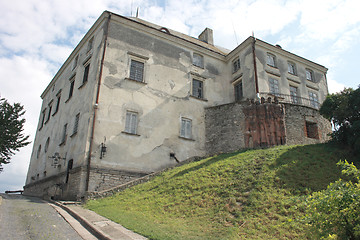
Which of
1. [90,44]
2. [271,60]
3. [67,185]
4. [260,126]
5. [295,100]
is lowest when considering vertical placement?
[67,185]

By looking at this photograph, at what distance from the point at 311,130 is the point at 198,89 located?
9.22m

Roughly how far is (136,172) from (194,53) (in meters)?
11.6

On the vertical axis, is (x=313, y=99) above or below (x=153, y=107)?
above

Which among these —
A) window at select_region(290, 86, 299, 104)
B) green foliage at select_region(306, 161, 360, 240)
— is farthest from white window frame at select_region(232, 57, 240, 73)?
green foliage at select_region(306, 161, 360, 240)

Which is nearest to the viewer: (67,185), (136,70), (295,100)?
(67,185)

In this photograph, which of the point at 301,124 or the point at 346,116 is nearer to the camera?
the point at 346,116

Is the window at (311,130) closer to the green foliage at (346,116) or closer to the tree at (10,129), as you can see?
the green foliage at (346,116)

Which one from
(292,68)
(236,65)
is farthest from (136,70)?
(292,68)

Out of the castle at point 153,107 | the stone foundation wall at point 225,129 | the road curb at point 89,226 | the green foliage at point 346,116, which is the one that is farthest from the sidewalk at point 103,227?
the stone foundation wall at point 225,129

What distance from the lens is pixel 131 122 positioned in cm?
1891

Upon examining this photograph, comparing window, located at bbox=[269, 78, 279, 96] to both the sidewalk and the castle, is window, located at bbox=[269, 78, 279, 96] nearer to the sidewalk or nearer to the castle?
the castle

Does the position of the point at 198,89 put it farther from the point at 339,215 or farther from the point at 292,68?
the point at 339,215

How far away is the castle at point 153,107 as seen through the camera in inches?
696

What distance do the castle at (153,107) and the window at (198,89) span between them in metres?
0.08
